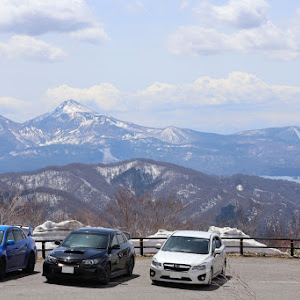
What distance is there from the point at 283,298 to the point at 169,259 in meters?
3.21

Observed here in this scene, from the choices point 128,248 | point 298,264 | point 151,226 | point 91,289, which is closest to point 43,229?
point 298,264

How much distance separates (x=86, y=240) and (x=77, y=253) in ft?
3.44

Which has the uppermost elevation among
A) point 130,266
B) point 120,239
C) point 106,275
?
point 120,239

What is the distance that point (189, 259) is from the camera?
1636 cm

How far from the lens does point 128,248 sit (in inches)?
721

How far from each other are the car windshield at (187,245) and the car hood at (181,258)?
298mm

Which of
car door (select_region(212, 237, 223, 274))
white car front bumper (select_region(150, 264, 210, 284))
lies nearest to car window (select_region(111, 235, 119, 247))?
white car front bumper (select_region(150, 264, 210, 284))

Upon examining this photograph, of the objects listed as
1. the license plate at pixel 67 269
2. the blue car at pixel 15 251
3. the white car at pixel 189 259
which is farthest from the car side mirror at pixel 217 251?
the blue car at pixel 15 251

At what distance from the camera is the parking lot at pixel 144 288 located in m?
14.4

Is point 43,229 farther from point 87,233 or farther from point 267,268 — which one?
point 87,233

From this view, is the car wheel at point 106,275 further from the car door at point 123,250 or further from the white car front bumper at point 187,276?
the white car front bumper at point 187,276

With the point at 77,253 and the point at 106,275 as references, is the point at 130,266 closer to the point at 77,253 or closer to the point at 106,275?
the point at 106,275

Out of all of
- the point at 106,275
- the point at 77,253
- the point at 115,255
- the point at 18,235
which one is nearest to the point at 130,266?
the point at 115,255

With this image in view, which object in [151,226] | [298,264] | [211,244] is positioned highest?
[211,244]
